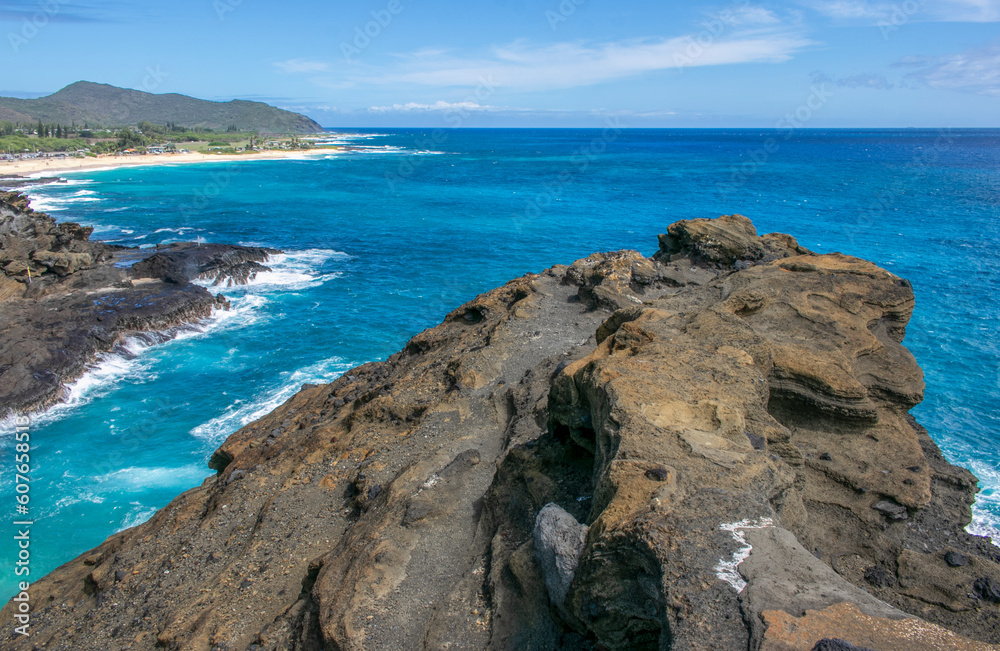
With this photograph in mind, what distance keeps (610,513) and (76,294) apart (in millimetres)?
31885

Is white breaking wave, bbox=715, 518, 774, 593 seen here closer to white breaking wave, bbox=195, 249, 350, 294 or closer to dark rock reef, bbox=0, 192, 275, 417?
dark rock reef, bbox=0, 192, 275, 417

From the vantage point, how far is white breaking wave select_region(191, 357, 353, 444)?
66.1ft

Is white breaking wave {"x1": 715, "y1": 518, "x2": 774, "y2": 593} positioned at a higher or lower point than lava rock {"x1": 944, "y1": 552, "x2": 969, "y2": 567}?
higher

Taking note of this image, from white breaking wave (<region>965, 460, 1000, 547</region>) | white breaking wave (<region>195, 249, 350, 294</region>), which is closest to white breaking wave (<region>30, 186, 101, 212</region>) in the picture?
white breaking wave (<region>195, 249, 350, 294</region>)

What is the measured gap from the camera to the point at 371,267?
3984 cm

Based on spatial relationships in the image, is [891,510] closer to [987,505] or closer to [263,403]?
[987,505]

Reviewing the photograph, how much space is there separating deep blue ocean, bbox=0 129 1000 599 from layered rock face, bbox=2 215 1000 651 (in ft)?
23.5

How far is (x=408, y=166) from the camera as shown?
4368 inches

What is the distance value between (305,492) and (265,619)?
115 inches

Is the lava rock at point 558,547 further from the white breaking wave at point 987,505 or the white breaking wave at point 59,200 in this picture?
the white breaking wave at point 59,200

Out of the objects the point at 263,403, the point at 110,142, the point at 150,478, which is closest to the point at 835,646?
the point at 150,478

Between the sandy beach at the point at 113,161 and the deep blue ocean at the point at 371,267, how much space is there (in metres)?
6.70

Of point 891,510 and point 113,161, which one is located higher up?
point 113,161

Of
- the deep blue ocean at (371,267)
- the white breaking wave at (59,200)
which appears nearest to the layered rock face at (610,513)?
the deep blue ocean at (371,267)
